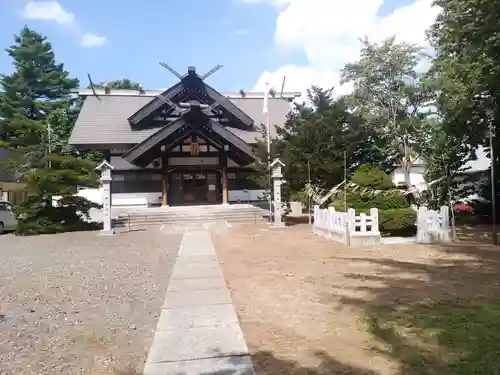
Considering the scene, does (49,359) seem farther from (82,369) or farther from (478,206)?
(478,206)

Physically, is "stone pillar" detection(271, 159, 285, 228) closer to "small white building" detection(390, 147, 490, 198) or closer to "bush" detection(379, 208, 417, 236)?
"bush" detection(379, 208, 417, 236)

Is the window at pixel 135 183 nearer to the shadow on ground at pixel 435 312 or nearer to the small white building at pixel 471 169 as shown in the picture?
the small white building at pixel 471 169

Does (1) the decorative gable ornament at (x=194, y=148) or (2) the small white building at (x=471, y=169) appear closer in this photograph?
(2) the small white building at (x=471, y=169)

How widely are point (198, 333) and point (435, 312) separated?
274cm

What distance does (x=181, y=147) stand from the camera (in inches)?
1026

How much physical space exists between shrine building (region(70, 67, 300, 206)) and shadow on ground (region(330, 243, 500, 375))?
54.8ft

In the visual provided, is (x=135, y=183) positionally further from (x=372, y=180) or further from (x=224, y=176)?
(x=372, y=180)

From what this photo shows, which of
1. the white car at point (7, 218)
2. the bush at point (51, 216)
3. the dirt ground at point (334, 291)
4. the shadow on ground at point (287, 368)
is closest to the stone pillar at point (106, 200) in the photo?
the bush at point (51, 216)

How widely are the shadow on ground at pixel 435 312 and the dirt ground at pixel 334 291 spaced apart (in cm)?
2

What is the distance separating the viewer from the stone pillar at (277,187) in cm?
1755

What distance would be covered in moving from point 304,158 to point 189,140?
34.1 feet

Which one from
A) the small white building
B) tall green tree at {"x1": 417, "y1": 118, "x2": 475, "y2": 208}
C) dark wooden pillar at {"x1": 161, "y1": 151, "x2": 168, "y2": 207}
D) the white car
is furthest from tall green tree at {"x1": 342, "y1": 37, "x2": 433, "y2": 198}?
the white car

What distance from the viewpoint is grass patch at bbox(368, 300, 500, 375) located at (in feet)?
11.7

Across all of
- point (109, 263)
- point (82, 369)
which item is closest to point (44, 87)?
point (109, 263)
